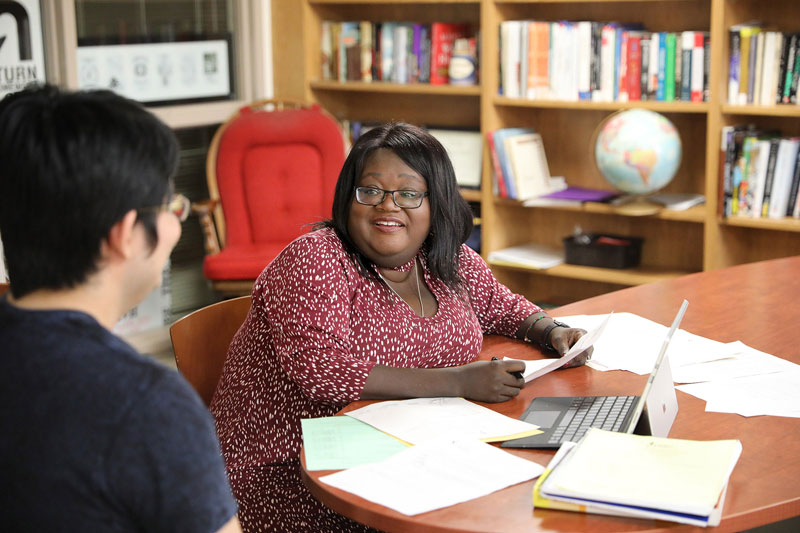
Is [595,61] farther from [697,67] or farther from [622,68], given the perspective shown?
[697,67]

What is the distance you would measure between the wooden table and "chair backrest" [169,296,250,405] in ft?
1.60

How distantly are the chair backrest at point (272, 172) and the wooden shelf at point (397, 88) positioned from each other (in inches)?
12.5

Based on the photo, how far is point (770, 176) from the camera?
3.52 meters

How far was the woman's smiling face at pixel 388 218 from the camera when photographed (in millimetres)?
1887

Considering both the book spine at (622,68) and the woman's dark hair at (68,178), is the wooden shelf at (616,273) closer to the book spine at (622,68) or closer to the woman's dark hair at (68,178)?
the book spine at (622,68)

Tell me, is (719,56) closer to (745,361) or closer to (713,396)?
(745,361)

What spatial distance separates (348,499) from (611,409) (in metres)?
0.54

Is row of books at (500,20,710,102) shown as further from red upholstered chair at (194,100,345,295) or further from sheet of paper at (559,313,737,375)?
sheet of paper at (559,313,737,375)

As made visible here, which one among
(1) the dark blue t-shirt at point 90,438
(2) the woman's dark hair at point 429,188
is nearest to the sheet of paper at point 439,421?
(2) the woman's dark hair at point 429,188

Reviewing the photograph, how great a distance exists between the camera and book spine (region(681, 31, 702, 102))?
11.8 feet

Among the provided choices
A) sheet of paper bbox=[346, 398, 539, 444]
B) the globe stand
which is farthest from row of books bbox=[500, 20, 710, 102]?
sheet of paper bbox=[346, 398, 539, 444]

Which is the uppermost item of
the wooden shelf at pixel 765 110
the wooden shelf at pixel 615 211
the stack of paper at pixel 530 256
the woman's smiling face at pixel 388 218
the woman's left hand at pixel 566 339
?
the wooden shelf at pixel 765 110

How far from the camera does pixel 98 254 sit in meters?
0.96

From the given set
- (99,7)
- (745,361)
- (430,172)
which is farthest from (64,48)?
(745,361)
